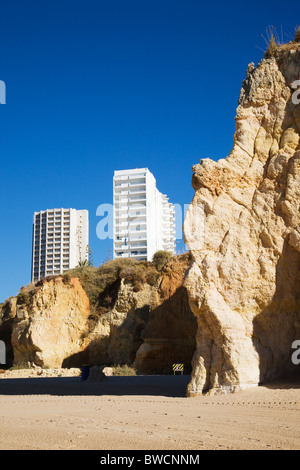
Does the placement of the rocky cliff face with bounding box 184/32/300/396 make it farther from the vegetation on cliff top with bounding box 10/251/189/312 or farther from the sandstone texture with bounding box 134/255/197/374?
the vegetation on cliff top with bounding box 10/251/189/312

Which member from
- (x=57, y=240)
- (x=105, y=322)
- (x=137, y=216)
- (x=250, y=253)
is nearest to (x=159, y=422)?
(x=250, y=253)

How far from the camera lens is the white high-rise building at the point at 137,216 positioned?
8419 centimetres

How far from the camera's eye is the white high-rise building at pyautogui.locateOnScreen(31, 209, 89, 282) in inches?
4966

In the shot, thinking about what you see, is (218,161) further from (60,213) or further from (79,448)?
(60,213)

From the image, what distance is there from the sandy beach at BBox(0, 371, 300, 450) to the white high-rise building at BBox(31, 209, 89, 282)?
114 m

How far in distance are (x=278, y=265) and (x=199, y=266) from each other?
1858 mm

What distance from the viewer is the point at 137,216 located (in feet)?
281

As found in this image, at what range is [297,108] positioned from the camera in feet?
39.6

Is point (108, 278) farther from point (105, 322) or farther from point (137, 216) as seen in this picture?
point (137, 216)

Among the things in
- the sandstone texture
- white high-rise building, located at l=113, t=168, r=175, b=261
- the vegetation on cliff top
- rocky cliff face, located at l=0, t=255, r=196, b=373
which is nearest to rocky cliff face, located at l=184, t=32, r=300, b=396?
the sandstone texture

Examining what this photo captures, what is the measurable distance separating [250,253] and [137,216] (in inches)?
2937

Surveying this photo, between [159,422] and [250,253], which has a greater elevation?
[250,253]

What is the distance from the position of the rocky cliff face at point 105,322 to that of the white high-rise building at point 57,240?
Answer: 88.0 metres
